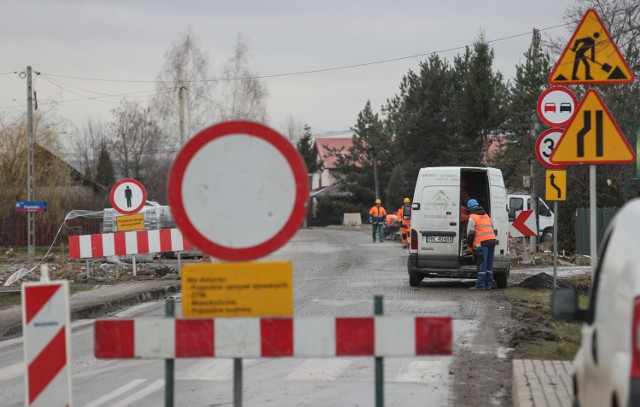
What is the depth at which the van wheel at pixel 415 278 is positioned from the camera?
2125cm

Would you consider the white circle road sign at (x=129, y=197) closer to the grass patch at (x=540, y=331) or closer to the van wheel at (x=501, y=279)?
the van wheel at (x=501, y=279)

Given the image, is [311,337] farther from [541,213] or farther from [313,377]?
[541,213]

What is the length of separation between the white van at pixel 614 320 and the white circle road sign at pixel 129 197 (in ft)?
59.3

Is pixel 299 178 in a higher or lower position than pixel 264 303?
higher

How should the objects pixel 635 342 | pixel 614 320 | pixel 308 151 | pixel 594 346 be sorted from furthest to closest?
pixel 308 151 → pixel 594 346 → pixel 614 320 → pixel 635 342

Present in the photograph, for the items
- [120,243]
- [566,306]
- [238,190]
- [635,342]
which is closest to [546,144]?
[120,243]

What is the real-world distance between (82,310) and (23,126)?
40804 millimetres

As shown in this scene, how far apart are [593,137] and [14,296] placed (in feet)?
44.6

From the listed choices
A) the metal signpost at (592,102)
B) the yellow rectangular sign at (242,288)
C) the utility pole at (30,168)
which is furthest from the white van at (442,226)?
the utility pole at (30,168)

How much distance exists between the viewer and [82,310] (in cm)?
1670

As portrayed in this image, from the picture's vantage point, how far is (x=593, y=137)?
982 centimetres

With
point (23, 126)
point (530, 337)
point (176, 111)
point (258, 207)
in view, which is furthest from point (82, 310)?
point (176, 111)

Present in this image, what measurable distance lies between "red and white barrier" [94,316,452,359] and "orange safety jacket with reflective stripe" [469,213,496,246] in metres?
15.2

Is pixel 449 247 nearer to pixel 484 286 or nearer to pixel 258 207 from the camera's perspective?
pixel 484 286
